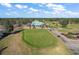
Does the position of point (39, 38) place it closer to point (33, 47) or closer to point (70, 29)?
point (33, 47)

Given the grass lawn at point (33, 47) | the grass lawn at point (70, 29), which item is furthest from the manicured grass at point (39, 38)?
the grass lawn at point (70, 29)

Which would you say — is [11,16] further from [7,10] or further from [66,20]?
[66,20]

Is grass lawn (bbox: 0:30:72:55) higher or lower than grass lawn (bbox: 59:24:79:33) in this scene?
lower

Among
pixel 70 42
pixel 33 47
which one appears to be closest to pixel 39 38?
pixel 33 47

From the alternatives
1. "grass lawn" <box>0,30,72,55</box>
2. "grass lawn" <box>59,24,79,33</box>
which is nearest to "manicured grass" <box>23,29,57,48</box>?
"grass lawn" <box>0,30,72,55</box>

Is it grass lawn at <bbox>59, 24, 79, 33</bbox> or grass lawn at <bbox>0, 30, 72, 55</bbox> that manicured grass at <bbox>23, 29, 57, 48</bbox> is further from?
grass lawn at <bbox>59, 24, 79, 33</bbox>

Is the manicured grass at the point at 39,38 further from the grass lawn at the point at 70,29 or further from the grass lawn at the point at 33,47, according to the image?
the grass lawn at the point at 70,29

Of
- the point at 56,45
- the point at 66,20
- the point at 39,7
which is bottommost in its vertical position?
the point at 56,45
